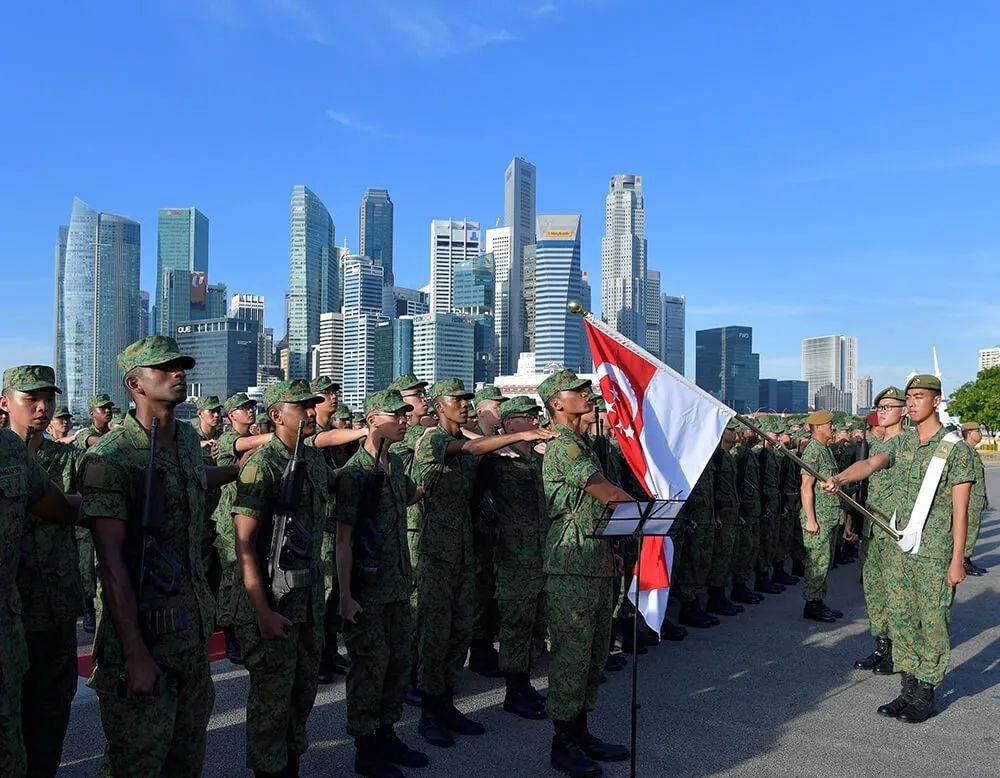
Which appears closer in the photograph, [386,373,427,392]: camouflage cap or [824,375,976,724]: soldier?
[824,375,976,724]: soldier

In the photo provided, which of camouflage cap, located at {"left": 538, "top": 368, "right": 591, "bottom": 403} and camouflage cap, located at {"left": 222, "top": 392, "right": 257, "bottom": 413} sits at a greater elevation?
camouflage cap, located at {"left": 538, "top": 368, "right": 591, "bottom": 403}

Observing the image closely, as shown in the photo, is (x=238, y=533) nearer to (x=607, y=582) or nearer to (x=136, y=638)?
(x=136, y=638)

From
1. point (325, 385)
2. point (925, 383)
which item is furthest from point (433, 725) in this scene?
point (925, 383)

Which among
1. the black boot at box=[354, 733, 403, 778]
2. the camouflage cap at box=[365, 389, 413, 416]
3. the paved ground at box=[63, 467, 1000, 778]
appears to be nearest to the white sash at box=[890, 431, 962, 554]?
the paved ground at box=[63, 467, 1000, 778]

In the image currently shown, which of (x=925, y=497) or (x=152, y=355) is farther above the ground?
(x=152, y=355)

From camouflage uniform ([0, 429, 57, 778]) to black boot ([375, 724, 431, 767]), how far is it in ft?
6.48

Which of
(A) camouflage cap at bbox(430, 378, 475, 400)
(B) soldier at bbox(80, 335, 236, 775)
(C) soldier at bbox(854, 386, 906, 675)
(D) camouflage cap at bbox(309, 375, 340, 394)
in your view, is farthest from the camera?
(D) camouflage cap at bbox(309, 375, 340, 394)

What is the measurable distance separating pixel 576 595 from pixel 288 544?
161 centimetres

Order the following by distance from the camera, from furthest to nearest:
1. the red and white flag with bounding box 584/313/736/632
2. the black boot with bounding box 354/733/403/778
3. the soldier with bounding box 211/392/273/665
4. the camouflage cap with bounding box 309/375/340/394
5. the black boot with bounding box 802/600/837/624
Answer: the black boot with bounding box 802/600/837/624 < the camouflage cap with bounding box 309/375/340/394 < the red and white flag with bounding box 584/313/736/632 < the black boot with bounding box 354/733/403/778 < the soldier with bounding box 211/392/273/665

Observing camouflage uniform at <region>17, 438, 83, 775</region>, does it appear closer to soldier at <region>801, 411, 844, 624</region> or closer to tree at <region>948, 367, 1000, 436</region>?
soldier at <region>801, 411, 844, 624</region>

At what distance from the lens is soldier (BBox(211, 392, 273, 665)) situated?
3.95 m

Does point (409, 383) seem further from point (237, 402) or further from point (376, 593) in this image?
point (237, 402)

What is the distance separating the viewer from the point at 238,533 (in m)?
3.70

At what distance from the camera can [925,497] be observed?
5656mm
